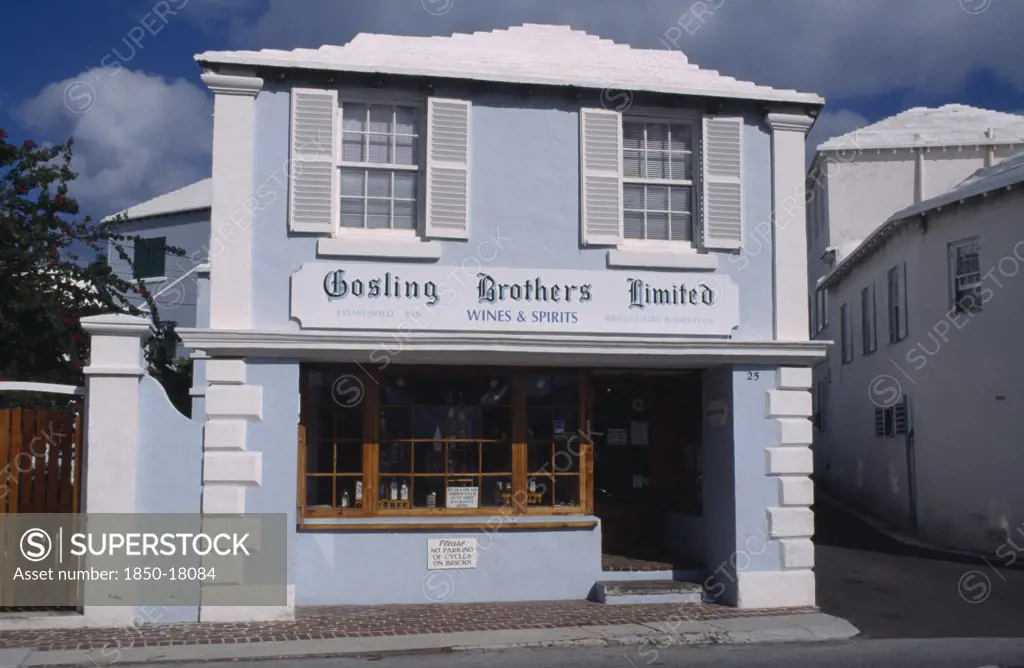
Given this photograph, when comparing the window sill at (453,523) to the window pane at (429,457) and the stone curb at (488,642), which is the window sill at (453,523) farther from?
the stone curb at (488,642)

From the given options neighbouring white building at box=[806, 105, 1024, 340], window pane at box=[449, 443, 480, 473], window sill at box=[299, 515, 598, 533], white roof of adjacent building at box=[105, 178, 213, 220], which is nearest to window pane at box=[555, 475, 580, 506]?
window sill at box=[299, 515, 598, 533]

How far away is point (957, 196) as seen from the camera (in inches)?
666

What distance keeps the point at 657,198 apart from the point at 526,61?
7.51 ft

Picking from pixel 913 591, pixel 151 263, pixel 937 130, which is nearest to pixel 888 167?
pixel 937 130

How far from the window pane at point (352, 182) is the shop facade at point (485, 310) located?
0.03m

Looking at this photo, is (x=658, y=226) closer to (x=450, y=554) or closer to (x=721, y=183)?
(x=721, y=183)

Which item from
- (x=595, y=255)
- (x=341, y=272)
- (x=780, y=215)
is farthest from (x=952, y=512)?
(x=341, y=272)

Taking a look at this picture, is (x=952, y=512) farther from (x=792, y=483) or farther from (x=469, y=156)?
(x=469, y=156)

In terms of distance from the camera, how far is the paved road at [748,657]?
9.65 m

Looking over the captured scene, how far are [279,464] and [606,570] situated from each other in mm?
4150

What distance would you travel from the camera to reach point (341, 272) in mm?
11742

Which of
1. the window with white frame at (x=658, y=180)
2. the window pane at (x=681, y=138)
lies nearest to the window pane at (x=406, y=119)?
the window with white frame at (x=658, y=180)

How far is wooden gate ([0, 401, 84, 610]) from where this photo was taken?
35.7 feet

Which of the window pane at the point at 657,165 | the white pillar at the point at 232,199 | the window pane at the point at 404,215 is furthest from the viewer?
the window pane at the point at 657,165
